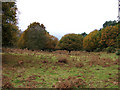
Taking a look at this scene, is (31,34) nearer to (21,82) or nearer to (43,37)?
(43,37)

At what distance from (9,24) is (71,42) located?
29099mm

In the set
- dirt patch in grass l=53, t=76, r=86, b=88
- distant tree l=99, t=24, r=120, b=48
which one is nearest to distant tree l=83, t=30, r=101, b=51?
distant tree l=99, t=24, r=120, b=48

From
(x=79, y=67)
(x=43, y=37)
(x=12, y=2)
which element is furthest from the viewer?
→ (x=43, y=37)

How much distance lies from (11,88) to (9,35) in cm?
908

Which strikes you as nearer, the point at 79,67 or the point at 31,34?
the point at 79,67

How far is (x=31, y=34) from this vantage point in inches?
1678

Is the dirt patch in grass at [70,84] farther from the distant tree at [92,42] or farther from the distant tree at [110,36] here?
the distant tree at [92,42]

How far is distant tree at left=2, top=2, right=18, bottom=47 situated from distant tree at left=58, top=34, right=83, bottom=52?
27.3 metres

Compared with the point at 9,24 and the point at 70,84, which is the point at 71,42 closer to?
the point at 9,24

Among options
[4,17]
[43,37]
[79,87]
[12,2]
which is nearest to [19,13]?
[12,2]

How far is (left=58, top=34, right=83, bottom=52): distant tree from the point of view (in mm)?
42381

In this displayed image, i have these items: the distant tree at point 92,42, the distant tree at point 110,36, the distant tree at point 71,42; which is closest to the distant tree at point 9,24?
the distant tree at point 110,36

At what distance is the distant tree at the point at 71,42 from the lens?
42381 mm

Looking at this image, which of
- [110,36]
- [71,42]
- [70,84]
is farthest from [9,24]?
[71,42]
